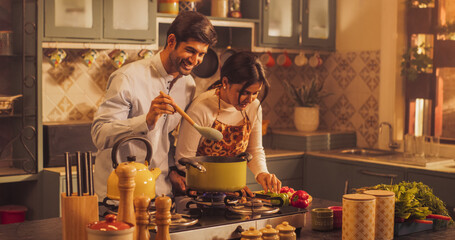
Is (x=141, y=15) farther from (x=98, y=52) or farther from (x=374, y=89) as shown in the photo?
(x=374, y=89)

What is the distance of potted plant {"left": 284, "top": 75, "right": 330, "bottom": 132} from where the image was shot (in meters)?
5.16

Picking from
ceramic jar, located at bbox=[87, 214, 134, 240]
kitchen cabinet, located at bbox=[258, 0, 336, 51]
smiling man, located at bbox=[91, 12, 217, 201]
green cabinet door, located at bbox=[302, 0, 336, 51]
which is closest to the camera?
ceramic jar, located at bbox=[87, 214, 134, 240]

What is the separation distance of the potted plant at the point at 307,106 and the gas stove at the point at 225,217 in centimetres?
297

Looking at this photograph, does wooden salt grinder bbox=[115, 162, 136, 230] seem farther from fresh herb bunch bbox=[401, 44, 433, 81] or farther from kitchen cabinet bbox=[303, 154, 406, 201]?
fresh herb bunch bbox=[401, 44, 433, 81]

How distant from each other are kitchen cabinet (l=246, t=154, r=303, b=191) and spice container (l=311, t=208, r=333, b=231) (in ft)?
7.86

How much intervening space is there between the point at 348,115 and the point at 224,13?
145 centimetres

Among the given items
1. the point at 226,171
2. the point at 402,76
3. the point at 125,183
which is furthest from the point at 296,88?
the point at 125,183

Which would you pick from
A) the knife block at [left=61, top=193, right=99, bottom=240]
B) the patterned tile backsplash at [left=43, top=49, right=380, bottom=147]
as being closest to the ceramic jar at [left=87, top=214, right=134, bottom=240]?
the knife block at [left=61, top=193, right=99, bottom=240]

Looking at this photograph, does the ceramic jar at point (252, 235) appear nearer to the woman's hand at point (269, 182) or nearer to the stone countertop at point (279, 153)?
the woman's hand at point (269, 182)

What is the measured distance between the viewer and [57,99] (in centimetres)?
434

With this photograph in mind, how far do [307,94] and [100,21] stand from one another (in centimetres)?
193

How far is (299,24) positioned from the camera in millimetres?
5070

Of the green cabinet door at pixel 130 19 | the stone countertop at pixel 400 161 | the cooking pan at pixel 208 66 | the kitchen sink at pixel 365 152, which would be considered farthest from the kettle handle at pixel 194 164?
the kitchen sink at pixel 365 152

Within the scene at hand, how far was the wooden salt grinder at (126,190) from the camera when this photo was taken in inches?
66.2
